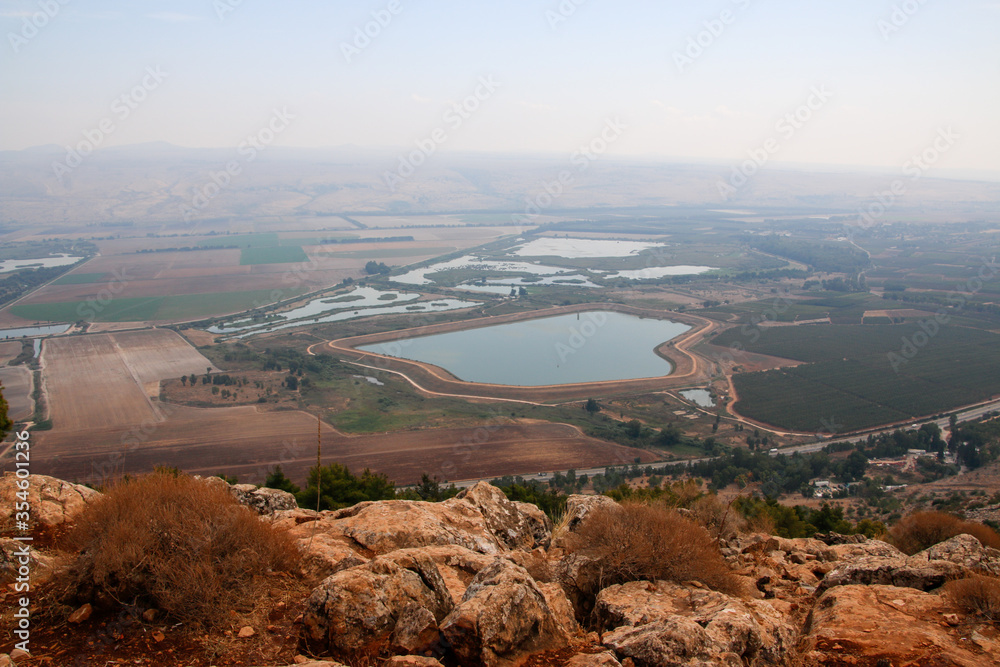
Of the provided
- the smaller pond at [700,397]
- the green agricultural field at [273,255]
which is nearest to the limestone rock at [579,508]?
the smaller pond at [700,397]

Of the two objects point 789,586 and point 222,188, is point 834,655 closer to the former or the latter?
point 789,586

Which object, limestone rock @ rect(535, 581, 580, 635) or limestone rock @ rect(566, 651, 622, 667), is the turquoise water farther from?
limestone rock @ rect(566, 651, 622, 667)

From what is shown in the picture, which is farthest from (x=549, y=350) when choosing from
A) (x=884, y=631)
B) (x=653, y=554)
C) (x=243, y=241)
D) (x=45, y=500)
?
(x=243, y=241)

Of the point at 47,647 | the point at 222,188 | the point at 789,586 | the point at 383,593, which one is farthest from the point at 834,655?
the point at 222,188

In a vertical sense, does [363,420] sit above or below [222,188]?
below

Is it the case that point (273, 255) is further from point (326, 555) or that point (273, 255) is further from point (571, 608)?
point (571, 608)

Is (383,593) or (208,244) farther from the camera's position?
(208,244)

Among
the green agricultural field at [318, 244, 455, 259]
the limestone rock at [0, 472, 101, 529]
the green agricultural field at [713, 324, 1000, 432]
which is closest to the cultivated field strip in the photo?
the limestone rock at [0, 472, 101, 529]
